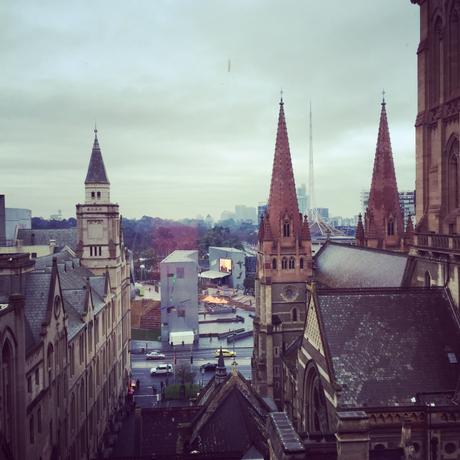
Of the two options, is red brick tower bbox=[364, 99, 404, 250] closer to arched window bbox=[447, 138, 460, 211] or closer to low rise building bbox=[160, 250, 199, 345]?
arched window bbox=[447, 138, 460, 211]

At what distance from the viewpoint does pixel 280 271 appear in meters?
56.5

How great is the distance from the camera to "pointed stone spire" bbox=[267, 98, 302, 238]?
55.7 m

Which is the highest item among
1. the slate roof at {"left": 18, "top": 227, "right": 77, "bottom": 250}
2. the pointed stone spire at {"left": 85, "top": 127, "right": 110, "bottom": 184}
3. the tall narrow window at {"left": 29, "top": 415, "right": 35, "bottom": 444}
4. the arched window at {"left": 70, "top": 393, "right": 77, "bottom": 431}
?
the pointed stone spire at {"left": 85, "top": 127, "right": 110, "bottom": 184}

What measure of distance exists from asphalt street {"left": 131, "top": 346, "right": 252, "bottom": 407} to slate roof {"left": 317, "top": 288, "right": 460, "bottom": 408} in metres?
34.0

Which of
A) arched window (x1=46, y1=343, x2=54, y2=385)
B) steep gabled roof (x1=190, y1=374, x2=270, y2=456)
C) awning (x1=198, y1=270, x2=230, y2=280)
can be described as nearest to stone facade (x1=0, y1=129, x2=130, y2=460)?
arched window (x1=46, y1=343, x2=54, y2=385)

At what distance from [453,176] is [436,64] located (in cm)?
751

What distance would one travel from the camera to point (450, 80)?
31.3 metres

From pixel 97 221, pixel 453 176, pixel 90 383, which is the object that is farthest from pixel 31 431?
pixel 97 221

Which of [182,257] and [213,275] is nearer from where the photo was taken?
[182,257]

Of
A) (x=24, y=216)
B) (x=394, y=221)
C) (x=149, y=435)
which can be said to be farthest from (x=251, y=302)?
(x=149, y=435)

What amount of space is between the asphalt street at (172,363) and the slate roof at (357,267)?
16.1m

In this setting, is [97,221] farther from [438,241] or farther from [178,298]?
[438,241]

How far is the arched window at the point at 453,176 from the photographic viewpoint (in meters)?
31.0

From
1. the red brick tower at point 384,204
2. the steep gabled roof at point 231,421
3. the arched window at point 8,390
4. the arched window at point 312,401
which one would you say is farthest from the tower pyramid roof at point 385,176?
the arched window at point 8,390
